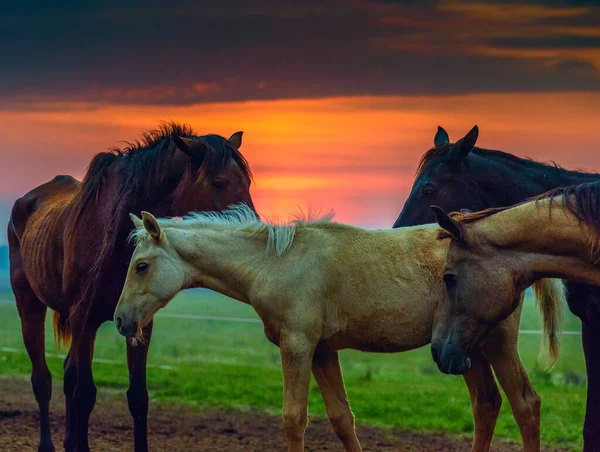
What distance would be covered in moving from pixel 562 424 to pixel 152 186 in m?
4.72

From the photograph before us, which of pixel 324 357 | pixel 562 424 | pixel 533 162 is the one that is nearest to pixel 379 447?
pixel 562 424

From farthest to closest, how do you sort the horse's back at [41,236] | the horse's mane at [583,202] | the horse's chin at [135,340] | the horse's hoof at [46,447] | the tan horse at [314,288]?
the horse's hoof at [46,447] < the horse's back at [41,236] < the horse's chin at [135,340] < the tan horse at [314,288] < the horse's mane at [583,202]

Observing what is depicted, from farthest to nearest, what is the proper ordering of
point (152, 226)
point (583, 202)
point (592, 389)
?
point (592, 389)
point (152, 226)
point (583, 202)

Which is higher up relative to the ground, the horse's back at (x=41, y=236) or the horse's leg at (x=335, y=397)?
the horse's back at (x=41, y=236)

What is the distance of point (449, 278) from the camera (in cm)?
540

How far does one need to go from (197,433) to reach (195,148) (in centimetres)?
340

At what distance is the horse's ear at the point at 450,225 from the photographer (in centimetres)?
528

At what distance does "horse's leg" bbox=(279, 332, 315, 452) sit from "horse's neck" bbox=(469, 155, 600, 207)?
6.07 ft

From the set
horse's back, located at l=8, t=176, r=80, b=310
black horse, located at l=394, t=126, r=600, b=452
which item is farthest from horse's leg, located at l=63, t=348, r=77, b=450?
black horse, located at l=394, t=126, r=600, b=452

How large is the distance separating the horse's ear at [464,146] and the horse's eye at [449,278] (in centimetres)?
163

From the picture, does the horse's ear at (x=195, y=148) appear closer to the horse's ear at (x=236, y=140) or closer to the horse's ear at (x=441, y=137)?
the horse's ear at (x=236, y=140)

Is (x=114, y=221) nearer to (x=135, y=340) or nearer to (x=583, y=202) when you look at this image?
(x=135, y=340)

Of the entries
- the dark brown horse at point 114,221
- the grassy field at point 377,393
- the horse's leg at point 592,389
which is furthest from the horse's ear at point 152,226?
the grassy field at point 377,393

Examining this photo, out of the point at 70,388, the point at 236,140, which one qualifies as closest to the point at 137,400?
the point at 70,388
